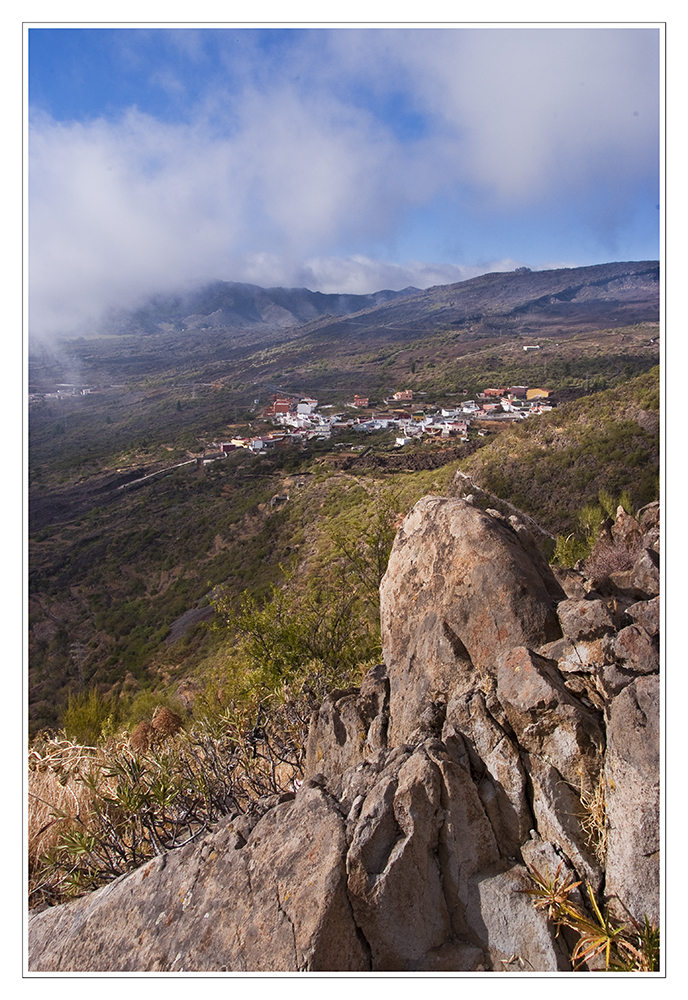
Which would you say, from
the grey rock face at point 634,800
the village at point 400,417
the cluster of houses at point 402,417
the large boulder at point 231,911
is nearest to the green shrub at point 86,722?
the large boulder at point 231,911

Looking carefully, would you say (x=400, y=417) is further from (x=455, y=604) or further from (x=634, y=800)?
(x=634, y=800)

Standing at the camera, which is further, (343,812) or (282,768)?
(282,768)

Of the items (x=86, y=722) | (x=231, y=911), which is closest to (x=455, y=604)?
(x=231, y=911)

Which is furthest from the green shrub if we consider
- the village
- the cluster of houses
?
the cluster of houses

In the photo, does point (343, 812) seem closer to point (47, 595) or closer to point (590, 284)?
point (47, 595)

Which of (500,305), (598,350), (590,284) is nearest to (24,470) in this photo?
(598,350)

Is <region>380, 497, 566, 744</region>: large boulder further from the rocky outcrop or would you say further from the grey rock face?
the grey rock face
